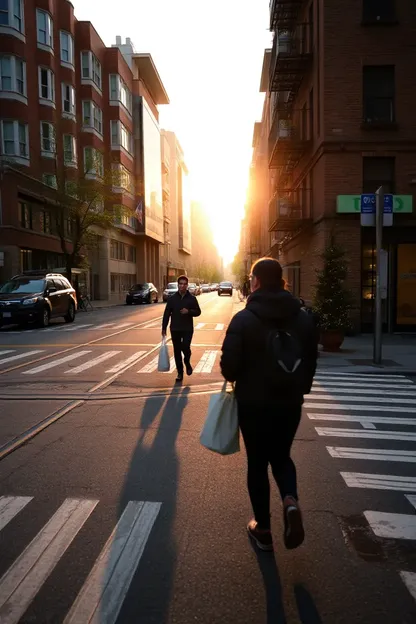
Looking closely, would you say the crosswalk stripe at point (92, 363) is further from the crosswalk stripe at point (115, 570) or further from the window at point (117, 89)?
the window at point (117, 89)

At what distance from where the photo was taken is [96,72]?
1727 inches

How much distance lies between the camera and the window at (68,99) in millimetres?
37103

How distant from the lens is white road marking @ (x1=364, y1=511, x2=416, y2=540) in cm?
346

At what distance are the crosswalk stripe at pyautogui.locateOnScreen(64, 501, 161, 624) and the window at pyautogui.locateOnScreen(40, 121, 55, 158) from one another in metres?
34.2

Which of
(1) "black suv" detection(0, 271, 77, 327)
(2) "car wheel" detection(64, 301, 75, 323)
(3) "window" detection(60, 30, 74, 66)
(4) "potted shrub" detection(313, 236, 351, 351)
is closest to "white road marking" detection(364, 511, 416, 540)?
(4) "potted shrub" detection(313, 236, 351, 351)

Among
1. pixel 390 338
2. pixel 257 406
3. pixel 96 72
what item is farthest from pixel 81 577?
pixel 96 72

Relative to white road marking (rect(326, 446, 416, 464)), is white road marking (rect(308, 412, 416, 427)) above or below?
below

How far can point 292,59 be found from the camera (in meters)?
19.0

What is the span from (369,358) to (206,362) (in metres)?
3.88

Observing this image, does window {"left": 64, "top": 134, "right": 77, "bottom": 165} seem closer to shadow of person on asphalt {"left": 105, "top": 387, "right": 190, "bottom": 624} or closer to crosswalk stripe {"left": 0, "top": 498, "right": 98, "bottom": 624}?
shadow of person on asphalt {"left": 105, "top": 387, "right": 190, "bottom": 624}

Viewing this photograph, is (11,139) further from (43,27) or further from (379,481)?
(379,481)

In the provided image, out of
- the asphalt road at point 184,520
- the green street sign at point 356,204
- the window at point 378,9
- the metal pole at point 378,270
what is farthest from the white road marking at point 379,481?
the window at point 378,9

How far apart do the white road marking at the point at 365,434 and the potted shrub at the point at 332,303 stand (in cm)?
709

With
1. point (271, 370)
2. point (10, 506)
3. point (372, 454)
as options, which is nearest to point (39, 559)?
point (10, 506)
